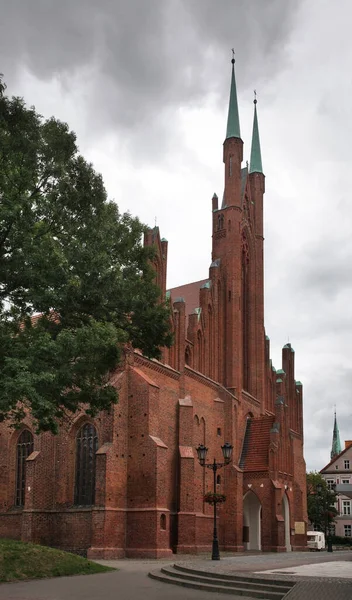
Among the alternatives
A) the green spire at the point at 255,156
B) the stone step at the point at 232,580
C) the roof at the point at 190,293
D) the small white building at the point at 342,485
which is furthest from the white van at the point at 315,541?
the stone step at the point at 232,580

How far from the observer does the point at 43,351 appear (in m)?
17.6

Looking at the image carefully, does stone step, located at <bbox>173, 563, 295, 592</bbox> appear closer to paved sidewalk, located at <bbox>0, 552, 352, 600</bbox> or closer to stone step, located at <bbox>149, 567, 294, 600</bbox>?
stone step, located at <bbox>149, 567, 294, 600</bbox>

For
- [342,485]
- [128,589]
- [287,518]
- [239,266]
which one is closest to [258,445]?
[287,518]

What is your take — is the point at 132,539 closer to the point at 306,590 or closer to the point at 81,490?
the point at 81,490

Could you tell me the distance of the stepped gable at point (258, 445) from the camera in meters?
39.7

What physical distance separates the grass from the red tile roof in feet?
68.8

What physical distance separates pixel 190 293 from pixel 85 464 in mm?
15162

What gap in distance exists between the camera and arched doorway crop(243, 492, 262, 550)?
131ft

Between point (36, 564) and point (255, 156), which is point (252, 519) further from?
point (255, 156)

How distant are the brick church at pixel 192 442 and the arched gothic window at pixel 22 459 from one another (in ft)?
0.21

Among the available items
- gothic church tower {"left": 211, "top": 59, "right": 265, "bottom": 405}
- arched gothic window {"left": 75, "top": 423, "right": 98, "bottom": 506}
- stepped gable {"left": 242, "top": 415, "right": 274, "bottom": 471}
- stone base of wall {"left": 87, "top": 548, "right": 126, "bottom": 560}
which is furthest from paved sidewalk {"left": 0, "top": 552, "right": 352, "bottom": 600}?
gothic church tower {"left": 211, "top": 59, "right": 265, "bottom": 405}

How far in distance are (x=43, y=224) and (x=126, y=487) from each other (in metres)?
14.6

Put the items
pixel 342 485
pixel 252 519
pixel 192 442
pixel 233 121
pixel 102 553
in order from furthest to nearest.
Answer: pixel 342 485 < pixel 233 121 < pixel 252 519 < pixel 192 442 < pixel 102 553

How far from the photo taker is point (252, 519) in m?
41.4
